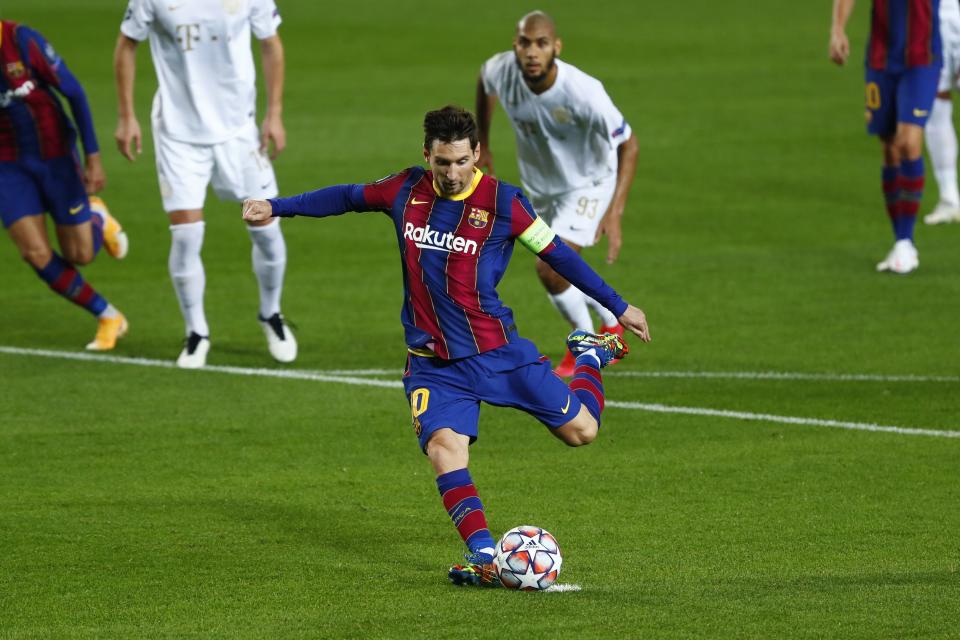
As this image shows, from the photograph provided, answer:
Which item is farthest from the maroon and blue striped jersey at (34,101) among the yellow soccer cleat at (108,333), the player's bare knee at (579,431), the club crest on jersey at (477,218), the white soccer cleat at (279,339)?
the player's bare knee at (579,431)

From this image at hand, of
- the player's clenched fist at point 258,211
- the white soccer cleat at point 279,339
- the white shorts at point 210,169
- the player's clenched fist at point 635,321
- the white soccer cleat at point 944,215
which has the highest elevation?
the player's clenched fist at point 258,211

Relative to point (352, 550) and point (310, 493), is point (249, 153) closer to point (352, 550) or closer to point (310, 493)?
point (310, 493)

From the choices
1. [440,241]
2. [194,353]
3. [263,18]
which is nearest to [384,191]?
[440,241]

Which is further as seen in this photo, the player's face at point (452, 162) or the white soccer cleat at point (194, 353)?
the white soccer cleat at point (194, 353)

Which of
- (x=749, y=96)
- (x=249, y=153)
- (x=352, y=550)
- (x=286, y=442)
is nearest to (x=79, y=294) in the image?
(x=249, y=153)

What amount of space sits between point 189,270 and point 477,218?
13.6 ft

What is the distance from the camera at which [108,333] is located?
11.4 metres

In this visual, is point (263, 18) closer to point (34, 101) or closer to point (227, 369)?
point (34, 101)

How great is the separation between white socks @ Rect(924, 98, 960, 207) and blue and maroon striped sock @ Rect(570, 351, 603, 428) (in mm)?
8716

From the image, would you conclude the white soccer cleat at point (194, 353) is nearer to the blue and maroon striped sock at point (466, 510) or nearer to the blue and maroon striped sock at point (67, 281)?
the blue and maroon striped sock at point (67, 281)

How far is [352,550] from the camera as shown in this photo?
707 centimetres

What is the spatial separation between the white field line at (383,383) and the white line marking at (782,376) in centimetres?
76

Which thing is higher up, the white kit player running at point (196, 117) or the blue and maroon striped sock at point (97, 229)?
the white kit player running at point (196, 117)

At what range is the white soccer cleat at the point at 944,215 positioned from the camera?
617 inches
